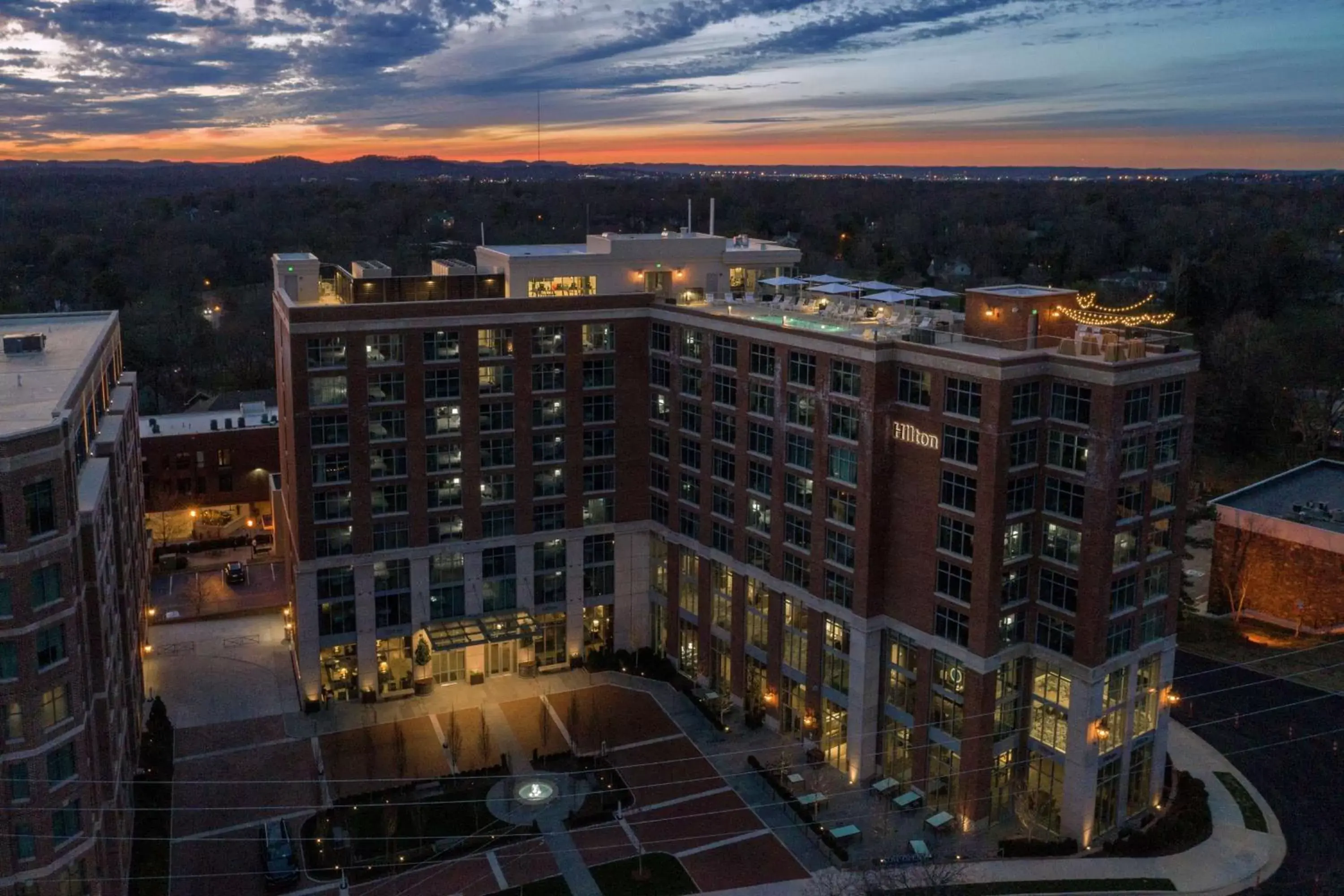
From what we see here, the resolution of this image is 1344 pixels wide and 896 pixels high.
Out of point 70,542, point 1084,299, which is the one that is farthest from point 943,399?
point 70,542

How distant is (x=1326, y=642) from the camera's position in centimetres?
7281

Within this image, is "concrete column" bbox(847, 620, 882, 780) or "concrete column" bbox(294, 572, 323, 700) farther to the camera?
"concrete column" bbox(294, 572, 323, 700)

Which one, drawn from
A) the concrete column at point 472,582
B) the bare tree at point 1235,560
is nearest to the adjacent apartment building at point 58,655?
the concrete column at point 472,582

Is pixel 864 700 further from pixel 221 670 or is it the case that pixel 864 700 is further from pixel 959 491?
pixel 221 670

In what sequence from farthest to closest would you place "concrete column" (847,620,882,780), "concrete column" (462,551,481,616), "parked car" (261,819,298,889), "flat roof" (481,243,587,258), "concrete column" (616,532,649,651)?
"concrete column" (616,532,649,651)
"flat roof" (481,243,587,258)
"concrete column" (462,551,481,616)
"concrete column" (847,620,882,780)
"parked car" (261,819,298,889)

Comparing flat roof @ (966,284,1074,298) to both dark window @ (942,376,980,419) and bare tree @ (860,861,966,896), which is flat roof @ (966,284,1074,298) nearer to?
dark window @ (942,376,980,419)

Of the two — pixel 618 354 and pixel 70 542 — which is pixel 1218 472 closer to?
pixel 618 354

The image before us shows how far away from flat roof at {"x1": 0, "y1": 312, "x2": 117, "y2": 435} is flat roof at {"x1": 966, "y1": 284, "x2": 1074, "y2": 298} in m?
41.1

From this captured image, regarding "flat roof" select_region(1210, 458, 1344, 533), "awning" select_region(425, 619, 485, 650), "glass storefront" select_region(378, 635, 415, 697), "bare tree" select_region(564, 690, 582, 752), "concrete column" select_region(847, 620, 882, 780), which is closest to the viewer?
"concrete column" select_region(847, 620, 882, 780)

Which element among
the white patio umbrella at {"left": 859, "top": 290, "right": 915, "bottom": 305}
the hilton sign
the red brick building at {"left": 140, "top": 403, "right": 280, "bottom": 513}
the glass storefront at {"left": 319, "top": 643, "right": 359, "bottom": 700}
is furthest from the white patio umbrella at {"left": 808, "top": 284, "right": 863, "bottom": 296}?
the red brick building at {"left": 140, "top": 403, "right": 280, "bottom": 513}

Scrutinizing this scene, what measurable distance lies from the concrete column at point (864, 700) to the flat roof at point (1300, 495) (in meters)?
37.9

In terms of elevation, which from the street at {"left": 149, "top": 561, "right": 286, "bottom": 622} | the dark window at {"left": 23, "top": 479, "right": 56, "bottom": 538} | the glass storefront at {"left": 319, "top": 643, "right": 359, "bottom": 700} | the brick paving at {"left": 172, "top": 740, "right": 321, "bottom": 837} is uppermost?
the dark window at {"left": 23, "top": 479, "right": 56, "bottom": 538}

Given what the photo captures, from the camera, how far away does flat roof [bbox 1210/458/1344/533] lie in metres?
76.2

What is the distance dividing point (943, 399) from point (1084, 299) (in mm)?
9939
